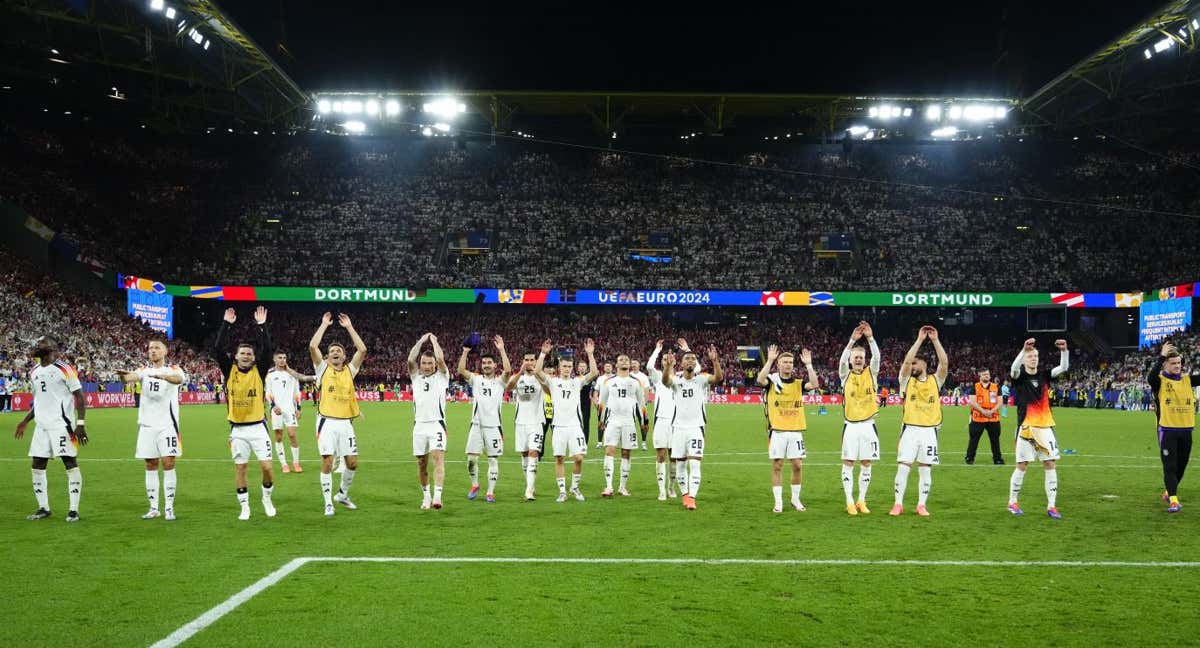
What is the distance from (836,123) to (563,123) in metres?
20.2

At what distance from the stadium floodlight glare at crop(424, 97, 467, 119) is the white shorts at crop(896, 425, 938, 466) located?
4958 cm

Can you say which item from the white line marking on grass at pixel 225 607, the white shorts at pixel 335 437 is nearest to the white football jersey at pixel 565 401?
the white shorts at pixel 335 437

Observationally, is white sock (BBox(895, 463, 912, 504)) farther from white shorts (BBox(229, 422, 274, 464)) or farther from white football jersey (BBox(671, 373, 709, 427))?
white shorts (BBox(229, 422, 274, 464))

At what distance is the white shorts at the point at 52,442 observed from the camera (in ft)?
37.8

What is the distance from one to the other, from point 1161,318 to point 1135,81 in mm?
13930

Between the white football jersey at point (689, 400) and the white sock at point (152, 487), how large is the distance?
24.6ft

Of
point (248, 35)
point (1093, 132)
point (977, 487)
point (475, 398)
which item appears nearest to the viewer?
point (475, 398)

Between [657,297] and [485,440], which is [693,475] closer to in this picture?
[485,440]

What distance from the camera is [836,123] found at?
62125mm

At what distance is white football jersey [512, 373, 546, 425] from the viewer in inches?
539

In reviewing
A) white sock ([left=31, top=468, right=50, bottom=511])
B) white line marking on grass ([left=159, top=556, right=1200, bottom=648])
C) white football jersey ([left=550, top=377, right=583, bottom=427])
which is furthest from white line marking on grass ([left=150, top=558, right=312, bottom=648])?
white football jersey ([left=550, top=377, right=583, bottom=427])

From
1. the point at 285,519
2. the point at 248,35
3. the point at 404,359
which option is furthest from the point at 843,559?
the point at 404,359

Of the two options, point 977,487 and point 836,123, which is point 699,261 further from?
point 977,487

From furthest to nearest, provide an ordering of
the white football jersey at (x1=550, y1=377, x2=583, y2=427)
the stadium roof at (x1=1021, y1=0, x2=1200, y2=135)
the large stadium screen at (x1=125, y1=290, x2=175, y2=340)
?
the large stadium screen at (x1=125, y1=290, x2=175, y2=340), the stadium roof at (x1=1021, y1=0, x2=1200, y2=135), the white football jersey at (x1=550, y1=377, x2=583, y2=427)
